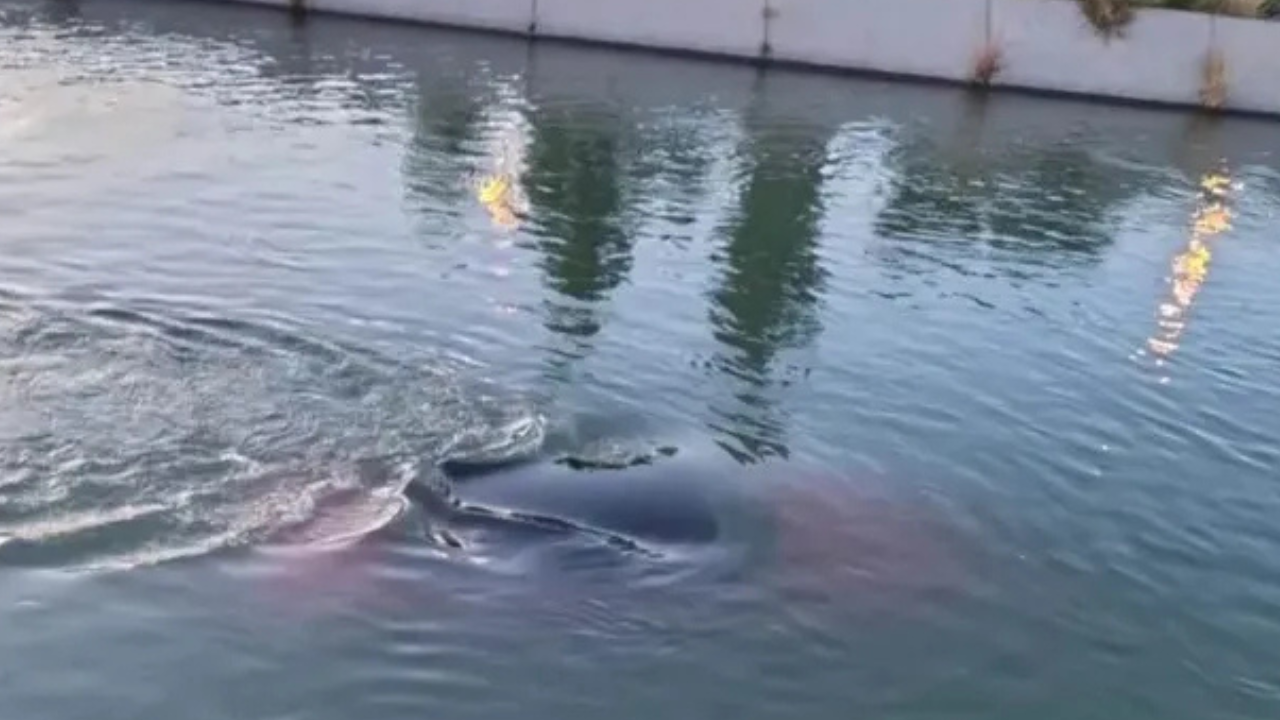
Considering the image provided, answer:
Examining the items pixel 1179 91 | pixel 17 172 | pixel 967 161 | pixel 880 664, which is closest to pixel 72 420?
pixel 880 664

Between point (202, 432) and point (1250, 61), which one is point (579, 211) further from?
point (1250, 61)

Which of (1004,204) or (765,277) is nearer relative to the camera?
(765,277)

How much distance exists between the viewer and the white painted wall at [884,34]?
3250 centimetres

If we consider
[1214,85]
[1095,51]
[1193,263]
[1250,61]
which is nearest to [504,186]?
[1193,263]

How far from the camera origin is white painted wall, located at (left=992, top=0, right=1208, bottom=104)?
1277 inches

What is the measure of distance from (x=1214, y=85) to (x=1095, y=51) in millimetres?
2209

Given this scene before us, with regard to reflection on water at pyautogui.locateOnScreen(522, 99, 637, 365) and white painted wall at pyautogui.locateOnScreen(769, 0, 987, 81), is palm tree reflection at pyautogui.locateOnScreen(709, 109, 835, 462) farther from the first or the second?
white painted wall at pyautogui.locateOnScreen(769, 0, 987, 81)

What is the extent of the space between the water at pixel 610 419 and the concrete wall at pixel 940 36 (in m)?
6.92

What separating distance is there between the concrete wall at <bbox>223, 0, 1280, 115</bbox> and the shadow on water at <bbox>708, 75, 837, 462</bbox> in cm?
593

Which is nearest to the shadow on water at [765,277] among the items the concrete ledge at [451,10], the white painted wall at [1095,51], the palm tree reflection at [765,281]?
the palm tree reflection at [765,281]

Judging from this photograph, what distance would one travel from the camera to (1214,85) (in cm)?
3206

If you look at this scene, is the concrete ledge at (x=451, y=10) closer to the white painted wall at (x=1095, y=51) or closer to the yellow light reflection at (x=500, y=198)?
the white painted wall at (x=1095, y=51)

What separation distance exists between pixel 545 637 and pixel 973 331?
8065 mm

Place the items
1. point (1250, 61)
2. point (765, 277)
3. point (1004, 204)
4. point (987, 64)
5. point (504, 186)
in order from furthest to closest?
1. point (1250, 61)
2. point (987, 64)
3. point (1004, 204)
4. point (504, 186)
5. point (765, 277)
